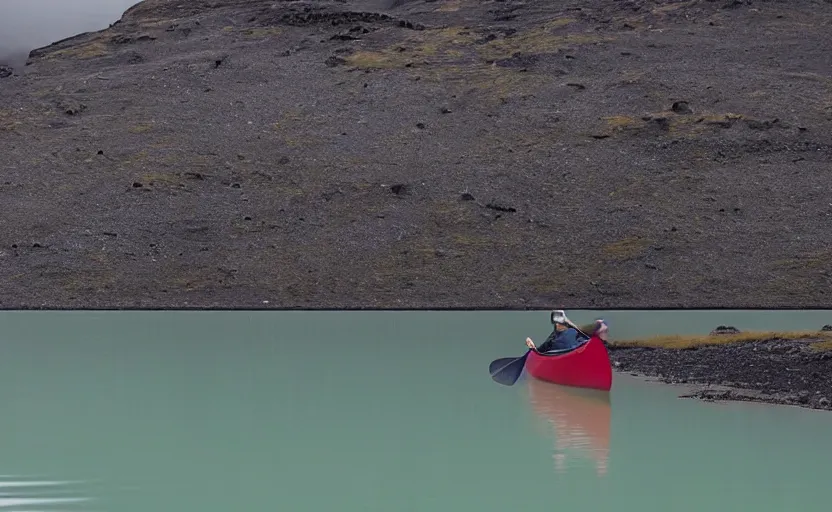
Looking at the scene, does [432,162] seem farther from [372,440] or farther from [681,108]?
[372,440]

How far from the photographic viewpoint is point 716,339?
39.8 meters

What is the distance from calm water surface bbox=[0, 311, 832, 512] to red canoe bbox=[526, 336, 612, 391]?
0.53 m

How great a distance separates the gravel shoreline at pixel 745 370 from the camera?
28.2 m

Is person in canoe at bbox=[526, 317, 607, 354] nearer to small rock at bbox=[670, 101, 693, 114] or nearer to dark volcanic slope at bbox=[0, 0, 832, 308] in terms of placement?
dark volcanic slope at bbox=[0, 0, 832, 308]

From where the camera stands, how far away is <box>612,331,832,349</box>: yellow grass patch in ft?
123

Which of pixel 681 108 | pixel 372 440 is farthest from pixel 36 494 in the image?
pixel 681 108

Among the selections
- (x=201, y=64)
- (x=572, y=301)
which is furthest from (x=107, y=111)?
(x=572, y=301)

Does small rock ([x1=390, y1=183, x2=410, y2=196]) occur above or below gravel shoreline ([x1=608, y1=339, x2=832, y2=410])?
below

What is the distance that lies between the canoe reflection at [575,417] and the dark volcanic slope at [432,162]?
40746mm

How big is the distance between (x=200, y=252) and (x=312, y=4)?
82.5m

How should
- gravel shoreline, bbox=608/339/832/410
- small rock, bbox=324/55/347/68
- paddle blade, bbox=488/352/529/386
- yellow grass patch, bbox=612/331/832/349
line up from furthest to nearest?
small rock, bbox=324/55/347/68 < yellow grass patch, bbox=612/331/832/349 < paddle blade, bbox=488/352/529/386 < gravel shoreline, bbox=608/339/832/410

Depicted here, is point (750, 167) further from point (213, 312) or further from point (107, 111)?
point (107, 111)

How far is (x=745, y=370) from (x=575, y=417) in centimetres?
730

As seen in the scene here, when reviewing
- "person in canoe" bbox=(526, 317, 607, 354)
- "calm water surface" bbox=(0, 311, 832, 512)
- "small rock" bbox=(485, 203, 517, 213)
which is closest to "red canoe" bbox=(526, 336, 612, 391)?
"person in canoe" bbox=(526, 317, 607, 354)
